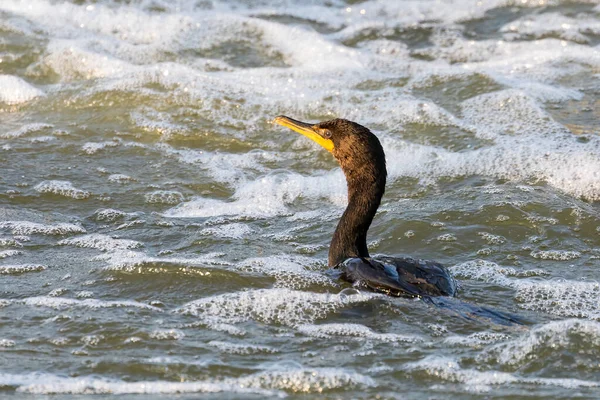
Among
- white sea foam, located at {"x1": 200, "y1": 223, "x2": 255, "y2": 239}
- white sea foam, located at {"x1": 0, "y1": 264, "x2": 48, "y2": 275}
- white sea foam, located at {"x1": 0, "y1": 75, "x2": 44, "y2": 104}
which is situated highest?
white sea foam, located at {"x1": 0, "y1": 75, "x2": 44, "y2": 104}

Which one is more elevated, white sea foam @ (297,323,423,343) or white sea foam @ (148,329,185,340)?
white sea foam @ (148,329,185,340)

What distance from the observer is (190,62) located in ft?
31.7

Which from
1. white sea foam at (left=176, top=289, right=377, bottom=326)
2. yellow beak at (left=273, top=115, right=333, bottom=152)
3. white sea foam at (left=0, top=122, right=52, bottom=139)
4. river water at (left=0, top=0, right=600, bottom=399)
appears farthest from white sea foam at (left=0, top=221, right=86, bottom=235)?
white sea foam at (left=0, top=122, right=52, bottom=139)

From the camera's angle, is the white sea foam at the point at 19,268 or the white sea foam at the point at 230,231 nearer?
the white sea foam at the point at 19,268

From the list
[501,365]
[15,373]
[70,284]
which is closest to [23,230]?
[70,284]

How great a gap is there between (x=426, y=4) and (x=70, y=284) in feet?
25.2

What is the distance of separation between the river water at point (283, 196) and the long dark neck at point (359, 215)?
180 millimetres

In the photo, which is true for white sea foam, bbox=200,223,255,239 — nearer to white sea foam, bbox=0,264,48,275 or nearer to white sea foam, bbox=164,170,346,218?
white sea foam, bbox=164,170,346,218

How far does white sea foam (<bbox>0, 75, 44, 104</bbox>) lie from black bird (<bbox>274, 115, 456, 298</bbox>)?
343 centimetres

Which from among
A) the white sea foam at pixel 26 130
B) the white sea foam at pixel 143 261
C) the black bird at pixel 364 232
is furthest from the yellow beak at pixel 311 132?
the white sea foam at pixel 26 130

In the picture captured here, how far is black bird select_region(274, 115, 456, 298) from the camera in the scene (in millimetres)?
5148

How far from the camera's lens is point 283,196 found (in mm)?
6953

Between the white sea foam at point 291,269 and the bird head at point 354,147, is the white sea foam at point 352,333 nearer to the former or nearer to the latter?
the white sea foam at point 291,269

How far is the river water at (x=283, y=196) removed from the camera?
4.26 meters
